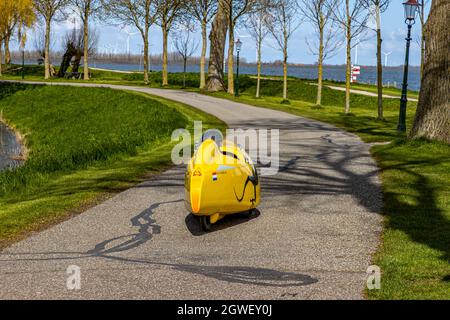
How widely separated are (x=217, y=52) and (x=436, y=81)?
30577mm

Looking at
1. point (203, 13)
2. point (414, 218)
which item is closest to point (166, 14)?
point (203, 13)

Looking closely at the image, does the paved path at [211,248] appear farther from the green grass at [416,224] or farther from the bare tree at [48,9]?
the bare tree at [48,9]

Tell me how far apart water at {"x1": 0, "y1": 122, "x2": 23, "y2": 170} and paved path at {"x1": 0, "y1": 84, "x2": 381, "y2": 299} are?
12779 millimetres

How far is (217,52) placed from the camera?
47438mm

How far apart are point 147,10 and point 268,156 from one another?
3947 cm

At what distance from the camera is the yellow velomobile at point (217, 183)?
920cm

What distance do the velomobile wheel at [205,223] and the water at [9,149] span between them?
1430cm

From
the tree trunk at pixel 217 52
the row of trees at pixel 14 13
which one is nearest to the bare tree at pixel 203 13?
the tree trunk at pixel 217 52

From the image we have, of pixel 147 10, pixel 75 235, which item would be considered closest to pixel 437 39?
pixel 75 235

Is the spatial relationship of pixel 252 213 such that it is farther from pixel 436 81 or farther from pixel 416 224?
pixel 436 81

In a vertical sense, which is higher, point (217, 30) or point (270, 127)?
point (217, 30)

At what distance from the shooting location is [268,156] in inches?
667

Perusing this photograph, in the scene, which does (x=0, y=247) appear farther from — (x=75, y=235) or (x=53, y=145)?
(x=53, y=145)

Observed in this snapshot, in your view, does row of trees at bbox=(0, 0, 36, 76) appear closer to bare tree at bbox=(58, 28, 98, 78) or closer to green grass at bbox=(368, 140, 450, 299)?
bare tree at bbox=(58, 28, 98, 78)
